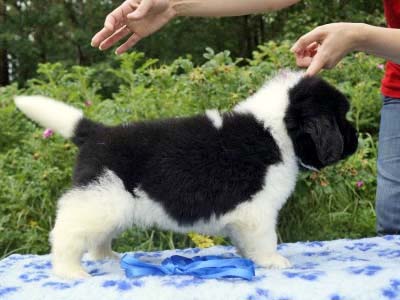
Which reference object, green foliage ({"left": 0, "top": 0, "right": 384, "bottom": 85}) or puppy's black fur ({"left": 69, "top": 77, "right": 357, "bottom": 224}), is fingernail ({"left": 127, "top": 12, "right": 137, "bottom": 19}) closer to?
puppy's black fur ({"left": 69, "top": 77, "right": 357, "bottom": 224})

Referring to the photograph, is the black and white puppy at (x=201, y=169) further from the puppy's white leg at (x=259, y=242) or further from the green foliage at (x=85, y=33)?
the green foliage at (x=85, y=33)

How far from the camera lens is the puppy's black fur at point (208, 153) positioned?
2.53m

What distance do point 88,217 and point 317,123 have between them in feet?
3.31

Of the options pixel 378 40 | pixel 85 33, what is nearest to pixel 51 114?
pixel 378 40

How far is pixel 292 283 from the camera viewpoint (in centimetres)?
235

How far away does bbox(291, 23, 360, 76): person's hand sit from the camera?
2.71m

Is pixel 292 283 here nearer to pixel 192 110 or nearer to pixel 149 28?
pixel 149 28

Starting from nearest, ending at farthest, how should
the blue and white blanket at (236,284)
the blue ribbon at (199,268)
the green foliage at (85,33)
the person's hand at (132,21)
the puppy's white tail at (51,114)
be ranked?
the blue and white blanket at (236,284) < the blue ribbon at (199,268) < the puppy's white tail at (51,114) < the person's hand at (132,21) < the green foliage at (85,33)

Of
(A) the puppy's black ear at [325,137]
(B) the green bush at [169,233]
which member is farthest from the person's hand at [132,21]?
(B) the green bush at [169,233]

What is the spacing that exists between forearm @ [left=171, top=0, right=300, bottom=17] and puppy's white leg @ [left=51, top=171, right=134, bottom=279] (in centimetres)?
115

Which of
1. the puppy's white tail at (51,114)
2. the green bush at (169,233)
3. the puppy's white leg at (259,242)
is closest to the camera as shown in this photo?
the puppy's white leg at (259,242)

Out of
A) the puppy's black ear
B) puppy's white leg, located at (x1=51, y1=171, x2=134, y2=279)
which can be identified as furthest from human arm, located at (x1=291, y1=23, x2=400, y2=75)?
puppy's white leg, located at (x1=51, y1=171, x2=134, y2=279)

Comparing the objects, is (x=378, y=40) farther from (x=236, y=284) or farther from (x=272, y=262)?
(x=236, y=284)

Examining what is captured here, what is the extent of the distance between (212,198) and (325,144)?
518 millimetres
